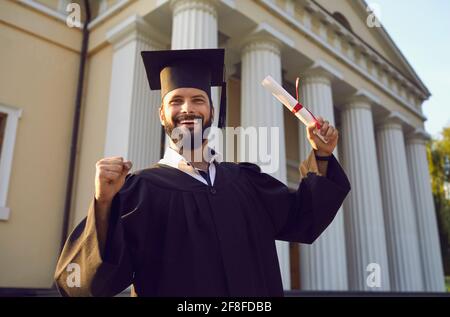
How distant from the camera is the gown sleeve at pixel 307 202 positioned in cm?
233

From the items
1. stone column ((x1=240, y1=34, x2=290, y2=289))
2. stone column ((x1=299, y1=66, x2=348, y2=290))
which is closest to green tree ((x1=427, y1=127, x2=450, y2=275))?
stone column ((x1=299, y1=66, x2=348, y2=290))

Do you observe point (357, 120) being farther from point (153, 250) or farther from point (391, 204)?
point (153, 250)

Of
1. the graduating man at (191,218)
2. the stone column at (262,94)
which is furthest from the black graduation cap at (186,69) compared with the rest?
the stone column at (262,94)

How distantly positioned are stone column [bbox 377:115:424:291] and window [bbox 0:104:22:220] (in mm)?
12032

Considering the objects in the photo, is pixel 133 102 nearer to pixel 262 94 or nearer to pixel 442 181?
pixel 262 94

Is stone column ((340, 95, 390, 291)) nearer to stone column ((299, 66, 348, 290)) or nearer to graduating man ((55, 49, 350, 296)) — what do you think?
stone column ((299, 66, 348, 290))

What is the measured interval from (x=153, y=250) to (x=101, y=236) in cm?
29

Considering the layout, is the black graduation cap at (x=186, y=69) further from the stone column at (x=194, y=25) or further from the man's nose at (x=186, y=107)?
the stone column at (x=194, y=25)

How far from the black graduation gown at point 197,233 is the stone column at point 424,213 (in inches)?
619

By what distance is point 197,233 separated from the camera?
6.86 feet

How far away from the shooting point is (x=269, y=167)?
28.1 ft

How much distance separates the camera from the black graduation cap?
2.59 metres

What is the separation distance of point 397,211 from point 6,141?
1241 centimetres
